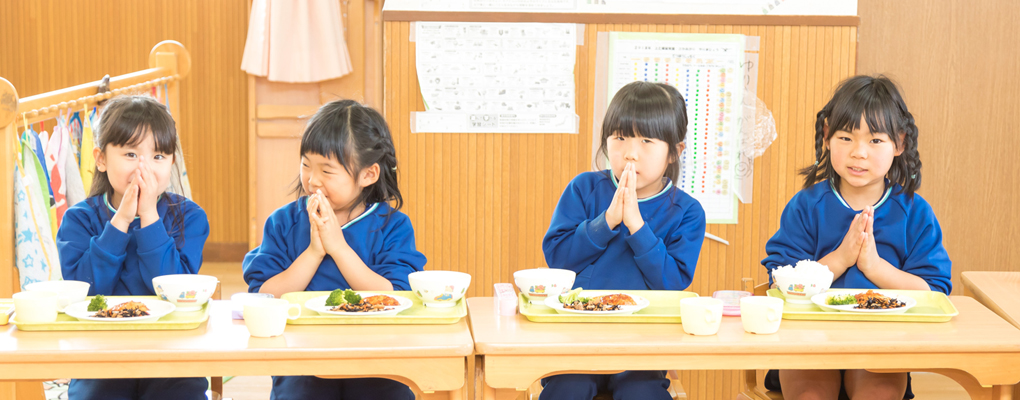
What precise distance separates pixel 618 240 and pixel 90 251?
3.73 feet

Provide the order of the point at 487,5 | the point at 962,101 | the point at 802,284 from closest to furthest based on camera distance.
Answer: the point at 802,284
the point at 487,5
the point at 962,101

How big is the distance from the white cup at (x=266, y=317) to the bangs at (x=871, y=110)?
1.22m

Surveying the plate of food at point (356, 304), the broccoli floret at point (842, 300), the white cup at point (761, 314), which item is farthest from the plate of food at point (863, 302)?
the plate of food at point (356, 304)

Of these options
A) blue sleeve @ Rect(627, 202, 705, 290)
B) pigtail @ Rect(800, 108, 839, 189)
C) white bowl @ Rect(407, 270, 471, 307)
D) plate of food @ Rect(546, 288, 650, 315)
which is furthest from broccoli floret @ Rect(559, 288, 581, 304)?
pigtail @ Rect(800, 108, 839, 189)

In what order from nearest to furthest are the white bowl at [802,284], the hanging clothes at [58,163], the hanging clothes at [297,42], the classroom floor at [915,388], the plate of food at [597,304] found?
the plate of food at [597,304], the white bowl at [802,284], the hanging clothes at [58,163], the classroom floor at [915,388], the hanging clothes at [297,42]

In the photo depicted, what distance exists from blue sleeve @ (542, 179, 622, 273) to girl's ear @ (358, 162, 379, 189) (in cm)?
42

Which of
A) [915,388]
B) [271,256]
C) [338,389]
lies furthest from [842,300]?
[915,388]

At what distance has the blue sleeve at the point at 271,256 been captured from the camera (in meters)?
1.72

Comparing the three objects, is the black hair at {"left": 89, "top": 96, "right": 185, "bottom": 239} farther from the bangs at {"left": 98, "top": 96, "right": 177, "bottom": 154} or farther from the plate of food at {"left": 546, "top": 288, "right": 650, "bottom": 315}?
the plate of food at {"left": 546, "top": 288, "right": 650, "bottom": 315}

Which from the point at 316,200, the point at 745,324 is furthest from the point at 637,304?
the point at 316,200

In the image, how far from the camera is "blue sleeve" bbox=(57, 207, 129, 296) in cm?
165

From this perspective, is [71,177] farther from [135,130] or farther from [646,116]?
[646,116]

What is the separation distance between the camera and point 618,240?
1873 mm

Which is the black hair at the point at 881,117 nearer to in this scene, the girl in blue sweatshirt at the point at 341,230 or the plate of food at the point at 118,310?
the girl in blue sweatshirt at the point at 341,230
